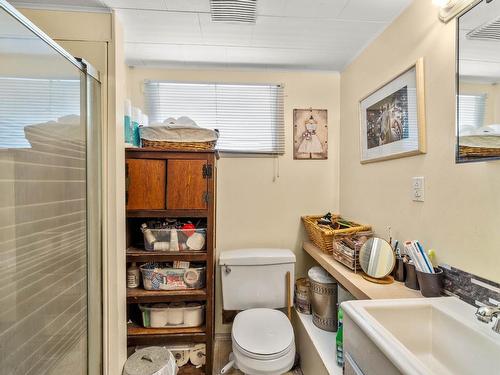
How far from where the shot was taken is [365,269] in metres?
1.34

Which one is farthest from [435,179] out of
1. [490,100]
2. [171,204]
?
[171,204]

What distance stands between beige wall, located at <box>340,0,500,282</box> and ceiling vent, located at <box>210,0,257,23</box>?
30.4 inches

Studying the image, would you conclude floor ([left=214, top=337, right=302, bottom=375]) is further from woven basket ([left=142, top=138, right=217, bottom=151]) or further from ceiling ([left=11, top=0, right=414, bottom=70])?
ceiling ([left=11, top=0, right=414, bottom=70])

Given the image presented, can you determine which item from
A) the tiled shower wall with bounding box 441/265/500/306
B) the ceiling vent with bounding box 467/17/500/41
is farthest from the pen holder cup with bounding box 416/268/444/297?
the ceiling vent with bounding box 467/17/500/41

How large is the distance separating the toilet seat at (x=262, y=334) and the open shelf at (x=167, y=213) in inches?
28.5

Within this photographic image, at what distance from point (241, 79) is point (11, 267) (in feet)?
5.87

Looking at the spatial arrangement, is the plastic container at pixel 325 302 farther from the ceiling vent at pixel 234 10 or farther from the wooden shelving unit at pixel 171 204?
the ceiling vent at pixel 234 10

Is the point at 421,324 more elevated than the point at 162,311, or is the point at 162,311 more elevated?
the point at 421,324

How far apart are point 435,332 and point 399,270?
357 mm

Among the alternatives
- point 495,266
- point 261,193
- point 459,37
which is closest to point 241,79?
point 261,193

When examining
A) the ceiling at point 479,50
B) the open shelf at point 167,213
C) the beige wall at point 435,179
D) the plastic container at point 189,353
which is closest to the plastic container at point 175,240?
the open shelf at point 167,213

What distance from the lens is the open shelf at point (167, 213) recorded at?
1.64 m

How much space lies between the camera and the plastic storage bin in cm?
169

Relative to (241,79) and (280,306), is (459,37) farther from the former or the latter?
(280,306)
